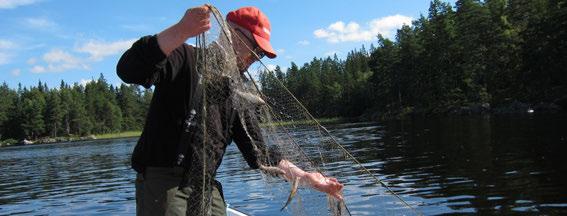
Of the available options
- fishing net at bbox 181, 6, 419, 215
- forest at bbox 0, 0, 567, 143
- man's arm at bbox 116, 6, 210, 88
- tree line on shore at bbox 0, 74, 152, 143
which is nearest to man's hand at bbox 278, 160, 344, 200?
fishing net at bbox 181, 6, 419, 215

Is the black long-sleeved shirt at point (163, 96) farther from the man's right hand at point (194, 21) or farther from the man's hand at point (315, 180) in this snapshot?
the man's hand at point (315, 180)

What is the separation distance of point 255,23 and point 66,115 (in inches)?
6026

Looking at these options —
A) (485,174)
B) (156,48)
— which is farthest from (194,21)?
(485,174)

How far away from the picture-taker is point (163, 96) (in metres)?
3.10

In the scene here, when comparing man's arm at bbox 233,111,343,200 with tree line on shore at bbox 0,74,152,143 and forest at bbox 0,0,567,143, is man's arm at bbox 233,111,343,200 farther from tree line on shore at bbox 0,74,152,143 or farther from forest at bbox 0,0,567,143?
tree line on shore at bbox 0,74,152,143

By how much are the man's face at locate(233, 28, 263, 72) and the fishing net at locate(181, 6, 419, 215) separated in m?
0.02

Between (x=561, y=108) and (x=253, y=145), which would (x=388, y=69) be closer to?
(x=561, y=108)

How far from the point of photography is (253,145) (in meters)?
3.76

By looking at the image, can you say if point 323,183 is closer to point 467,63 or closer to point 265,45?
point 265,45

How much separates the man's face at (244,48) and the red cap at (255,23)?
5 centimetres

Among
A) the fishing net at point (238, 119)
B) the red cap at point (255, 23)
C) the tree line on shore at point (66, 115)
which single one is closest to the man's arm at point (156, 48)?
the fishing net at point (238, 119)

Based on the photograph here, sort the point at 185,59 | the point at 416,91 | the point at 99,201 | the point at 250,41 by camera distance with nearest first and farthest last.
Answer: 1. the point at 185,59
2. the point at 250,41
3. the point at 99,201
4. the point at 416,91

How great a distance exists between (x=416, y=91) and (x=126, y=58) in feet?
314

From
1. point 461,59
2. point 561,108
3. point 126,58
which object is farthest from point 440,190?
point 461,59
